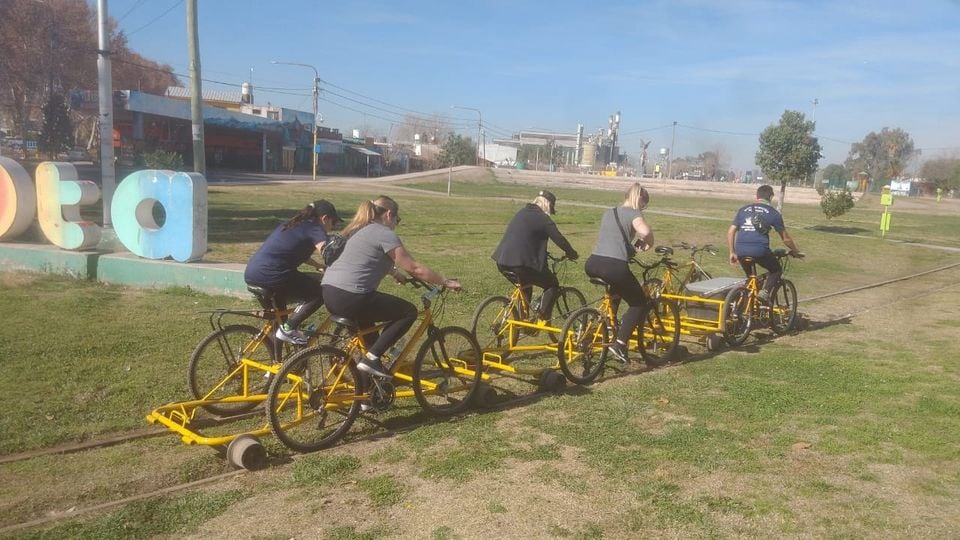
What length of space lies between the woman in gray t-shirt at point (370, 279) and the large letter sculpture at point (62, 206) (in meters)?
7.01

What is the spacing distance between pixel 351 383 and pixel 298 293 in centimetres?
108

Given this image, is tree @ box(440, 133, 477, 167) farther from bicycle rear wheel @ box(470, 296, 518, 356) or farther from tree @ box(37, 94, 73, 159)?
bicycle rear wheel @ box(470, 296, 518, 356)

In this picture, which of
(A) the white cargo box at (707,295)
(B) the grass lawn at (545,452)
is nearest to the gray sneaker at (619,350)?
(B) the grass lawn at (545,452)

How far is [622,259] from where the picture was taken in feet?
23.3

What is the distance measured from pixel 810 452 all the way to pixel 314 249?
413 cm

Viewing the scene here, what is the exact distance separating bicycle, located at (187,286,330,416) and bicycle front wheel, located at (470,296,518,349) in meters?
2.05

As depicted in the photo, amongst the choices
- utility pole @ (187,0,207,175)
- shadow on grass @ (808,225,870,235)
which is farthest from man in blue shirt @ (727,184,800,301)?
shadow on grass @ (808,225,870,235)

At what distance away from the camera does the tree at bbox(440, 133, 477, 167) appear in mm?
91438

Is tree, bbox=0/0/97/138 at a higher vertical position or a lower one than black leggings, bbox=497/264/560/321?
higher

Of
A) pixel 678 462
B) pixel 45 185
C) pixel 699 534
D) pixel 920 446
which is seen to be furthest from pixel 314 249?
pixel 45 185

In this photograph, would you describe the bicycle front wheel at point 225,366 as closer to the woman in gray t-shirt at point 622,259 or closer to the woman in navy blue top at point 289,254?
the woman in navy blue top at point 289,254

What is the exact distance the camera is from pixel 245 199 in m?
28.2

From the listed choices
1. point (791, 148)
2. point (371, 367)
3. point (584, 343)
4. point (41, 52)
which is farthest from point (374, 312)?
point (41, 52)

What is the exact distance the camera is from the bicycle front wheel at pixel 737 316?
8.70 metres
